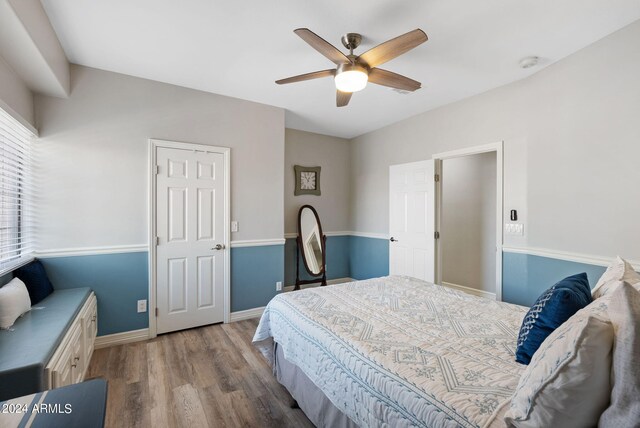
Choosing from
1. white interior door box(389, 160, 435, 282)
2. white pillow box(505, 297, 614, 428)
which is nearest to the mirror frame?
white interior door box(389, 160, 435, 282)

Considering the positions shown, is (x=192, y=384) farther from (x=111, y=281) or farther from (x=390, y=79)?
(x=390, y=79)

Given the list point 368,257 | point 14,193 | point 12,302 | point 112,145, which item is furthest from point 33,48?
point 368,257

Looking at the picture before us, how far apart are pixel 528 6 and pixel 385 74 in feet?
3.10

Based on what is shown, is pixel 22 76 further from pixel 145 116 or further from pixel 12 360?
pixel 12 360

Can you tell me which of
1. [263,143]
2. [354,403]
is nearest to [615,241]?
[354,403]

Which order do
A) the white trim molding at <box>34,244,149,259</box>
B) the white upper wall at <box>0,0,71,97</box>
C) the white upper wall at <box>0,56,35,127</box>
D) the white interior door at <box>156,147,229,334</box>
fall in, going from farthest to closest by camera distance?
the white interior door at <box>156,147,229,334</box> → the white trim molding at <box>34,244,149,259</box> → the white upper wall at <box>0,56,35,127</box> → the white upper wall at <box>0,0,71,97</box>

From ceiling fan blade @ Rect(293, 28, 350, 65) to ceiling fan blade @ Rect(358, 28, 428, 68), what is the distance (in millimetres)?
149

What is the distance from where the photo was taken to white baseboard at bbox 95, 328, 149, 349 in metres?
2.78

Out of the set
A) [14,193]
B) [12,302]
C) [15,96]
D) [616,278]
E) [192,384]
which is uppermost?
[15,96]

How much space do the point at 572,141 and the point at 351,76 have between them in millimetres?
1982

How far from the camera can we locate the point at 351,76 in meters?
2.06

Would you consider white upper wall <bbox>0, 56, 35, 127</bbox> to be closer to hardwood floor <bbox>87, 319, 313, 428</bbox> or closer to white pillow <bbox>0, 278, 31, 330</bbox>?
white pillow <bbox>0, 278, 31, 330</bbox>

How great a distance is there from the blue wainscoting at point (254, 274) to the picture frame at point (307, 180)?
123 centimetres

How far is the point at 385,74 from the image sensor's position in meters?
2.16
